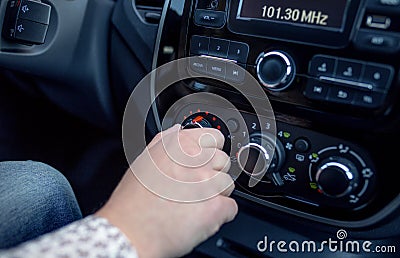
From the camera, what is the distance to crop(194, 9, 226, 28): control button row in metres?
0.67

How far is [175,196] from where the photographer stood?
58cm

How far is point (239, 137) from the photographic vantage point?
676 mm

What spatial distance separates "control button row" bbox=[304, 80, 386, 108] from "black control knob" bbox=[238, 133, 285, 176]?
0.24 ft

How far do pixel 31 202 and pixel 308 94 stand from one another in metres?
0.36

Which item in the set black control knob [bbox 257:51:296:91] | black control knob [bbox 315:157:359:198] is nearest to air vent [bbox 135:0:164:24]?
black control knob [bbox 257:51:296:91]

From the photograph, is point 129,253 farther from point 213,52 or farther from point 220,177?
point 213,52

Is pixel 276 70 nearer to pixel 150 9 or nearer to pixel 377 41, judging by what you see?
pixel 377 41

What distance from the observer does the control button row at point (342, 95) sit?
1.85ft

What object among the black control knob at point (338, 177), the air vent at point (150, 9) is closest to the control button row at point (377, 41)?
the black control knob at point (338, 177)

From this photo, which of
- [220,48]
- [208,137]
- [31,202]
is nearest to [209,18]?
[220,48]

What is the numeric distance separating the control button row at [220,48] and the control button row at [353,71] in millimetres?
89

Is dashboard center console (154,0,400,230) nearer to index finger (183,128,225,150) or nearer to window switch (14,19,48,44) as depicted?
index finger (183,128,225,150)

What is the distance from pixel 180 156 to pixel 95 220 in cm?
Answer: 13

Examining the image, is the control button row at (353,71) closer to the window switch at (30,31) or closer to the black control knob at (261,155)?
the black control knob at (261,155)
